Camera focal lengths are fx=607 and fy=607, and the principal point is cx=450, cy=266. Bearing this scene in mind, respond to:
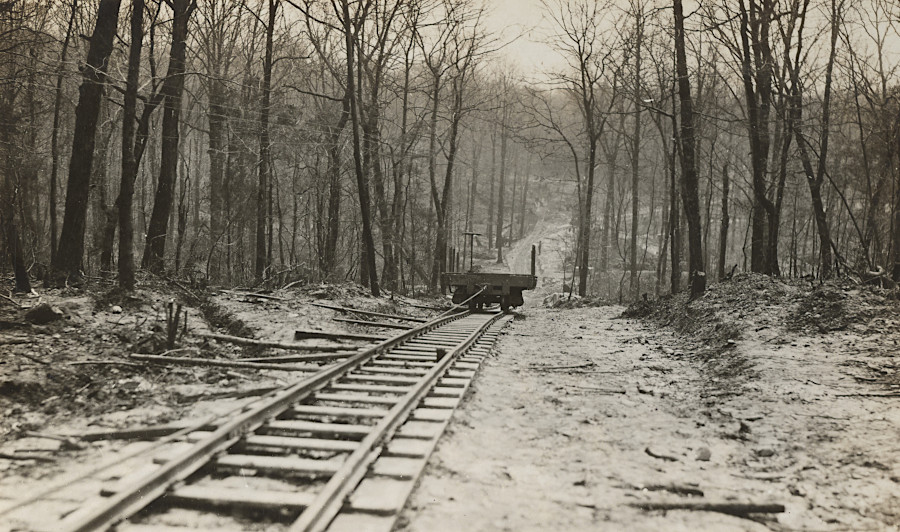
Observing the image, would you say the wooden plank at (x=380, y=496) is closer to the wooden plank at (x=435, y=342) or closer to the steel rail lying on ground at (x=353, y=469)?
the steel rail lying on ground at (x=353, y=469)

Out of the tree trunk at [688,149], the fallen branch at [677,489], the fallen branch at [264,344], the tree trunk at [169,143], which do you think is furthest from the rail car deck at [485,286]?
the fallen branch at [677,489]

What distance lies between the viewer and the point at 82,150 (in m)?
11.5

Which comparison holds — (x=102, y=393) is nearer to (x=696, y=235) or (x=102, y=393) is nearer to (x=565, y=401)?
(x=565, y=401)

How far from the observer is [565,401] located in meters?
6.21

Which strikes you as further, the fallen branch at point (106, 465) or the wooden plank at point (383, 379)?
the wooden plank at point (383, 379)

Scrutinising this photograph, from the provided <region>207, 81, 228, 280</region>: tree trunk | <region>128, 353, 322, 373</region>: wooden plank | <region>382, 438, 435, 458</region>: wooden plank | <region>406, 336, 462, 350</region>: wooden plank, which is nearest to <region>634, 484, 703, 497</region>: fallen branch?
<region>382, 438, 435, 458</region>: wooden plank

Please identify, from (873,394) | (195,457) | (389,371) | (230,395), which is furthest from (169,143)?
(873,394)

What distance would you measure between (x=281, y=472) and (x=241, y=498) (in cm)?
53

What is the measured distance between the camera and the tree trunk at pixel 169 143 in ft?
41.8

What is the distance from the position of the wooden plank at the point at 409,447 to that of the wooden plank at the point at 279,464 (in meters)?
0.48

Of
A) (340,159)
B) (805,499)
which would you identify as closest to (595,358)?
(805,499)

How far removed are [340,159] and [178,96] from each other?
28.9 feet

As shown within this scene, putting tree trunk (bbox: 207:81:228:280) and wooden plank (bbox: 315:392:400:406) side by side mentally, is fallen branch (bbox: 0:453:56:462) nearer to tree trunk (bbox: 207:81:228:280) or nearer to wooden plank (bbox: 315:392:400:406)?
wooden plank (bbox: 315:392:400:406)

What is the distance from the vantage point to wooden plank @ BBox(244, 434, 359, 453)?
13.3ft
